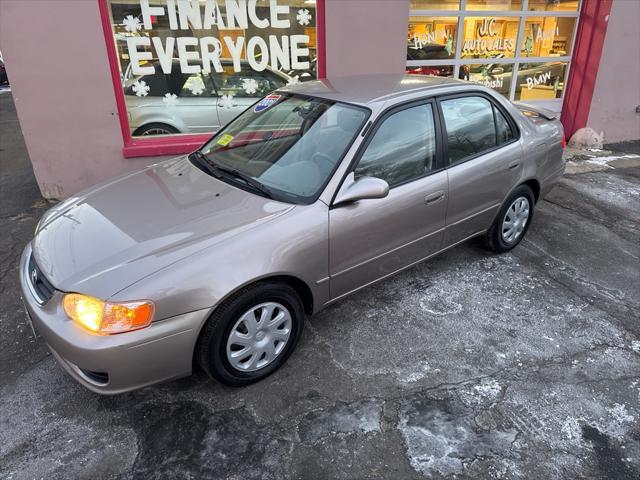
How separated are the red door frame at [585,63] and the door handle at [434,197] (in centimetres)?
598

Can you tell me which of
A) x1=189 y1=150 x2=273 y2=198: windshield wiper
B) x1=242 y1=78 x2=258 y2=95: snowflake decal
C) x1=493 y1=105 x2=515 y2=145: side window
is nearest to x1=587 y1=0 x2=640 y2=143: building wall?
x1=493 y1=105 x2=515 y2=145: side window

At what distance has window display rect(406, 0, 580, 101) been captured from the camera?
23.0 ft

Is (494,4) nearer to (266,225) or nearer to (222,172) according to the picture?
(222,172)

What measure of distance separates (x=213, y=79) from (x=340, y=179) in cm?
370

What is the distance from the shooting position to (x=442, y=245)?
12.2 ft

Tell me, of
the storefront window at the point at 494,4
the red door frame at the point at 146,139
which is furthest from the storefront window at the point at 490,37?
the red door frame at the point at 146,139

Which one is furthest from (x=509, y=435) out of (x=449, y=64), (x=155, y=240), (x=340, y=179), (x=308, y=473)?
(x=449, y=64)

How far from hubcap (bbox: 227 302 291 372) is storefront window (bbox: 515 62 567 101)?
7.08m

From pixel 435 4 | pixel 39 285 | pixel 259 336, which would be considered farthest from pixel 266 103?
pixel 435 4

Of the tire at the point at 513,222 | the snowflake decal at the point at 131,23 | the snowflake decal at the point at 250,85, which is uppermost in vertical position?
the snowflake decal at the point at 131,23

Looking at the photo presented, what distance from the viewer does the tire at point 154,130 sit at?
5.70 meters

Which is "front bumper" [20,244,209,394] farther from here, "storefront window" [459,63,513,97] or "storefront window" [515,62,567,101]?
"storefront window" [515,62,567,101]

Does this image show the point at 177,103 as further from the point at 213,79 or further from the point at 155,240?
the point at 155,240

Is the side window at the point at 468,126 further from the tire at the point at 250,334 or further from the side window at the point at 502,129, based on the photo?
the tire at the point at 250,334
